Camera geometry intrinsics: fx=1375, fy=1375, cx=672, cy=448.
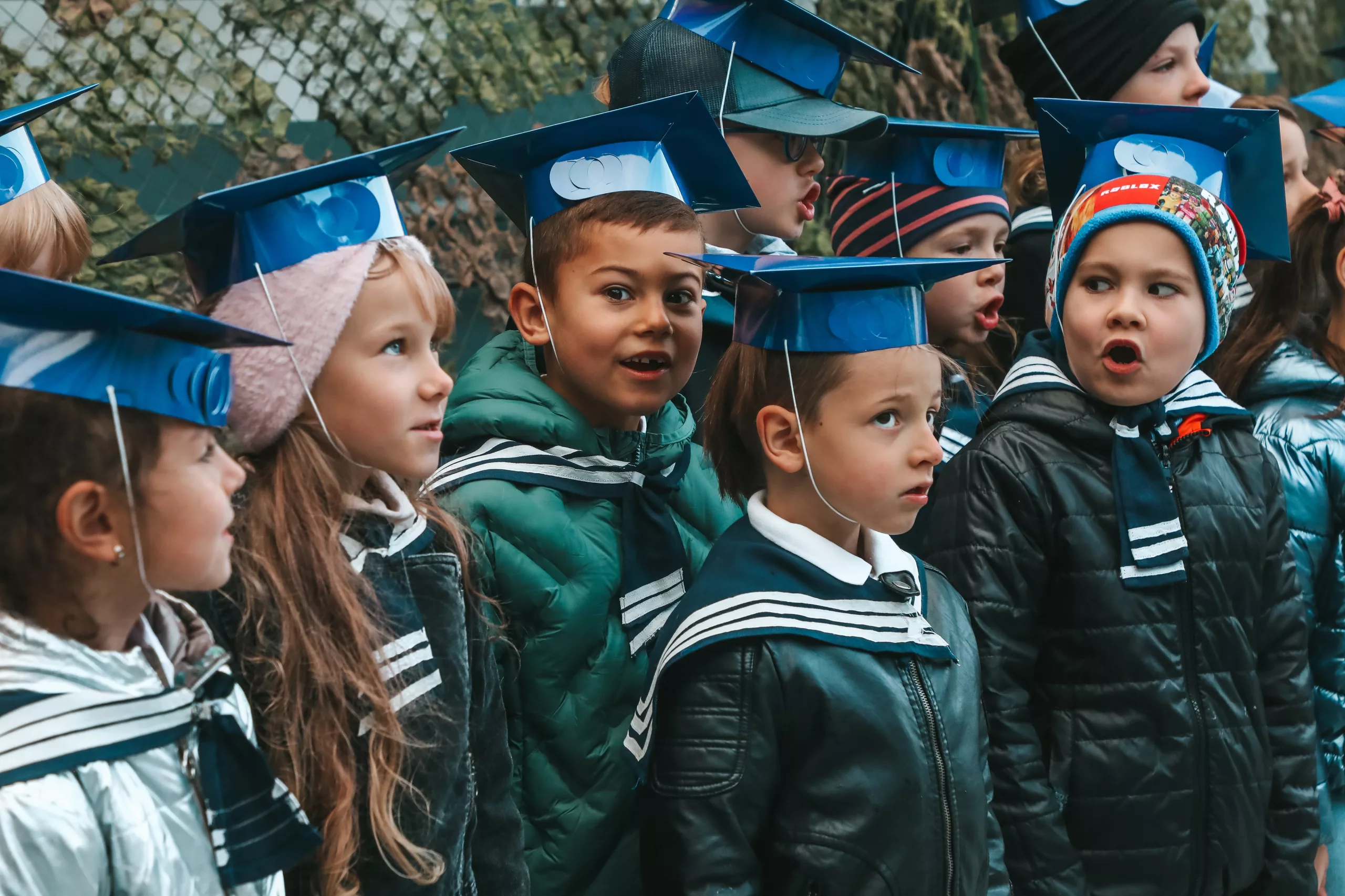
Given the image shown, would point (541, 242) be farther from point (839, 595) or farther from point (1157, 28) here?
point (1157, 28)

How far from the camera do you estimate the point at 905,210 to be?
3676mm

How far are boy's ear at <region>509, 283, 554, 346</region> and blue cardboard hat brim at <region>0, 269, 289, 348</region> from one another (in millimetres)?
1007

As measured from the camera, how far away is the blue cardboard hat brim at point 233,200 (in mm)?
1989

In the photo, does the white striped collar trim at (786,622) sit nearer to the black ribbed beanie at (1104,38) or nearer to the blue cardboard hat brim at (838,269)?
the blue cardboard hat brim at (838,269)

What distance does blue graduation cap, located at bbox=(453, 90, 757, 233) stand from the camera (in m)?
2.57

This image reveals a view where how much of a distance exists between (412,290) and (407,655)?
57cm

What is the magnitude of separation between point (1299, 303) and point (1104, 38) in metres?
1.09

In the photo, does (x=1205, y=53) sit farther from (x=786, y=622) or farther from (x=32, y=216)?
(x=32, y=216)

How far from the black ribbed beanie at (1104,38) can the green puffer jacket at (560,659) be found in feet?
7.46

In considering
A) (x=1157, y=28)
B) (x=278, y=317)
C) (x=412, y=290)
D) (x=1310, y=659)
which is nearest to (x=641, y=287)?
(x=412, y=290)

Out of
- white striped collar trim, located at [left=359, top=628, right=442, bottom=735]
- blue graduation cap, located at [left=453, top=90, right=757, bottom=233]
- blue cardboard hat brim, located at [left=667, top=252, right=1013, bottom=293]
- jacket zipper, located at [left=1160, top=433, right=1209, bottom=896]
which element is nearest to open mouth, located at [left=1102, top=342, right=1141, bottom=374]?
jacket zipper, located at [left=1160, top=433, right=1209, bottom=896]

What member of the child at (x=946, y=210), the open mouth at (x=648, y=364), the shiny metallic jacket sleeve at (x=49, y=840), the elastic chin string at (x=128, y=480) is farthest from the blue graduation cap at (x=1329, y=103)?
the shiny metallic jacket sleeve at (x=49, y=840)

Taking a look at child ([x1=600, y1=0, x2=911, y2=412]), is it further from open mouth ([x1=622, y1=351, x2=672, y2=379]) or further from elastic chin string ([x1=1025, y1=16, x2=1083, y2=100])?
elastic chin string ([x1=1025, y1=16, x2=1083, y2=100])

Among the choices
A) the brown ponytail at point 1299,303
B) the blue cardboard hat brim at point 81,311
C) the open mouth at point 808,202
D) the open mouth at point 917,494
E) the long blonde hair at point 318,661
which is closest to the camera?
the blue cardboard hat brim at point 81,311
